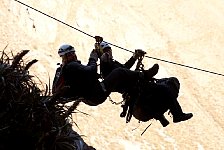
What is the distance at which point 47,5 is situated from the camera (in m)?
19.3

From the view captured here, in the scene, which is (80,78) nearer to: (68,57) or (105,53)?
(68,57)

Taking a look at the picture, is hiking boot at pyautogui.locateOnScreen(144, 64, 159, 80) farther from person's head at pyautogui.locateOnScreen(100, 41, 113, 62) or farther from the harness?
person's head at pyautogui.locateOnScreen(100, 41, 113, 62)

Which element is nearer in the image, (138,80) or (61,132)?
(61,132)

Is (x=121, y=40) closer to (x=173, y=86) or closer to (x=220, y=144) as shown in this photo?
(x=220, y=144)

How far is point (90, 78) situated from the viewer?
6672 millimetres

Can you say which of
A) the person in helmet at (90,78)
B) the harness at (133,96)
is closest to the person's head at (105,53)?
the person in helmet at (90,78)

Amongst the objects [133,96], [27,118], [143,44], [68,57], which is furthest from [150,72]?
[143,44]

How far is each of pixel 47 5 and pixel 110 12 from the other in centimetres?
302

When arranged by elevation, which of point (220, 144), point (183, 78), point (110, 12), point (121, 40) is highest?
point (110, 12)

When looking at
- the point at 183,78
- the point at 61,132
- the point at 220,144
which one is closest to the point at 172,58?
the point at 183,78

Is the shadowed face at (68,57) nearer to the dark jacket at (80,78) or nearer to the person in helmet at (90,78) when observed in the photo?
the person in helmet at (90,78)

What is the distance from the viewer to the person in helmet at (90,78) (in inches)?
257

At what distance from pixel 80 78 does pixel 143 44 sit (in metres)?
13.7

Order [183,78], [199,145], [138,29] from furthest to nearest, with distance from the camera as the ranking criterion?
[138,29]
[183,78]
[199,145]
